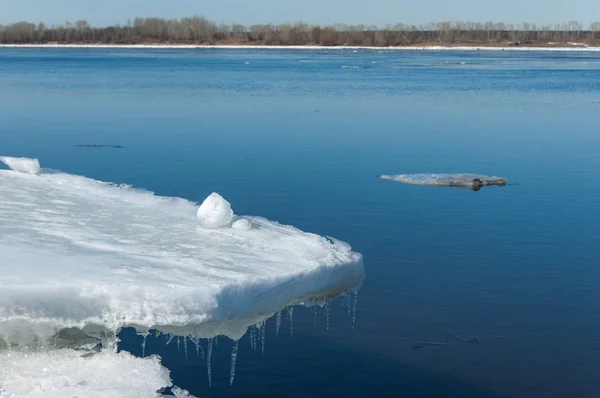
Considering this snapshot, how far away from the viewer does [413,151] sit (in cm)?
1569

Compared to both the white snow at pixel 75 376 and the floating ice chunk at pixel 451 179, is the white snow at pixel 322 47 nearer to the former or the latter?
the floating ice chunk at pixel 451 179

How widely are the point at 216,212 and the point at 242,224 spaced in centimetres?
27

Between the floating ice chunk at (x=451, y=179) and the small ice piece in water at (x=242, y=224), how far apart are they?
206 inches

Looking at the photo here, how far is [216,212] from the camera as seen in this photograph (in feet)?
23.9

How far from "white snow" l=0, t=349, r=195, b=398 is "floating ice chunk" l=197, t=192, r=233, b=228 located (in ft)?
5.97

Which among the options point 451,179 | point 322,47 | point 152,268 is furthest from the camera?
point 322,47

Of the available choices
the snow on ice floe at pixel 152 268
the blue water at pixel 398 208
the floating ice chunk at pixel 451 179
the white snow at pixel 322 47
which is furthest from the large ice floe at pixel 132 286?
the white snow at pixel 322 47

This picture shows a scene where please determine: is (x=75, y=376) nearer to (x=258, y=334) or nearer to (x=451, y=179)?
(x=258, y=334)

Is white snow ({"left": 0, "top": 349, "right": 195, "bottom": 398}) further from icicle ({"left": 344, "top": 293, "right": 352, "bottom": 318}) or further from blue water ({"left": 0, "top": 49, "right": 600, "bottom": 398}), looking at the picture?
icicle ({"left": 344, "top": 293, "right": 352, "bottom": 318})

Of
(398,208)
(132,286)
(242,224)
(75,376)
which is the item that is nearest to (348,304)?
(242,224)

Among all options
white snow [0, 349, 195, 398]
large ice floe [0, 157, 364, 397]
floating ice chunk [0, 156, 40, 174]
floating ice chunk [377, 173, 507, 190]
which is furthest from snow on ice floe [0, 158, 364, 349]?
floating ice chunk [377, 173, 507, 190]

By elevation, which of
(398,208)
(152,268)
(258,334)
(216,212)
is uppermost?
(216,212)

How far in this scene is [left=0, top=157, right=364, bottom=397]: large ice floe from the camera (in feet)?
17.2

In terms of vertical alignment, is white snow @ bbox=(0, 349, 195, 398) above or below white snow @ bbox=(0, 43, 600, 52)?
below
